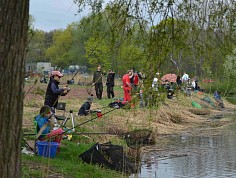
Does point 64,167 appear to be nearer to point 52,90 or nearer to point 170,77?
point 170,77

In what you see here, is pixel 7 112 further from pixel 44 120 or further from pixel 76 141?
pixel 76 141

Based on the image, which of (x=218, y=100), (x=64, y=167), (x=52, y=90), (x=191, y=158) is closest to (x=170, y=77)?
(x=64, y=167)

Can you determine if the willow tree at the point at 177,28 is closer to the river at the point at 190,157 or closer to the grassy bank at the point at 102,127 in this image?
the grassy bank at the point at 102,127

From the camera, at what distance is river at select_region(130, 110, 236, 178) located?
1041cm

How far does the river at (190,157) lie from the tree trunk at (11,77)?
18.1ft

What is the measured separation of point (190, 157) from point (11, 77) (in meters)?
8.91

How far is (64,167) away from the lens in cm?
814

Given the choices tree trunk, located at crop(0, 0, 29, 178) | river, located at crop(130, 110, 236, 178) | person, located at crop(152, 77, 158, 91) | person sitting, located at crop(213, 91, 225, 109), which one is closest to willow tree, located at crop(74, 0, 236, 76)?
person, located at crop(152, 77, 158, 91)

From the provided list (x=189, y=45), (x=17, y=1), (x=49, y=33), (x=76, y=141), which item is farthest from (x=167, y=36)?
(x=49, y=33)

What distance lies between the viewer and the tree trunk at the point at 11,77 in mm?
4203

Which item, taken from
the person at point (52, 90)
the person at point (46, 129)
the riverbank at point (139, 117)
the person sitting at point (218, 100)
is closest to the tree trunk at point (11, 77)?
the person at point (46, 129)

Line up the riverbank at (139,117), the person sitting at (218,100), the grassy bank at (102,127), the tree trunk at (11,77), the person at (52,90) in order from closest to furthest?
the tree trunk at (11,77)
the grassy bank at (102,127)
the person at (52,90)
the riverbank at (139,117)
the person sitting at (218,100)

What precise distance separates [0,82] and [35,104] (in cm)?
1297

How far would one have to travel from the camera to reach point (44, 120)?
28.9 ft
